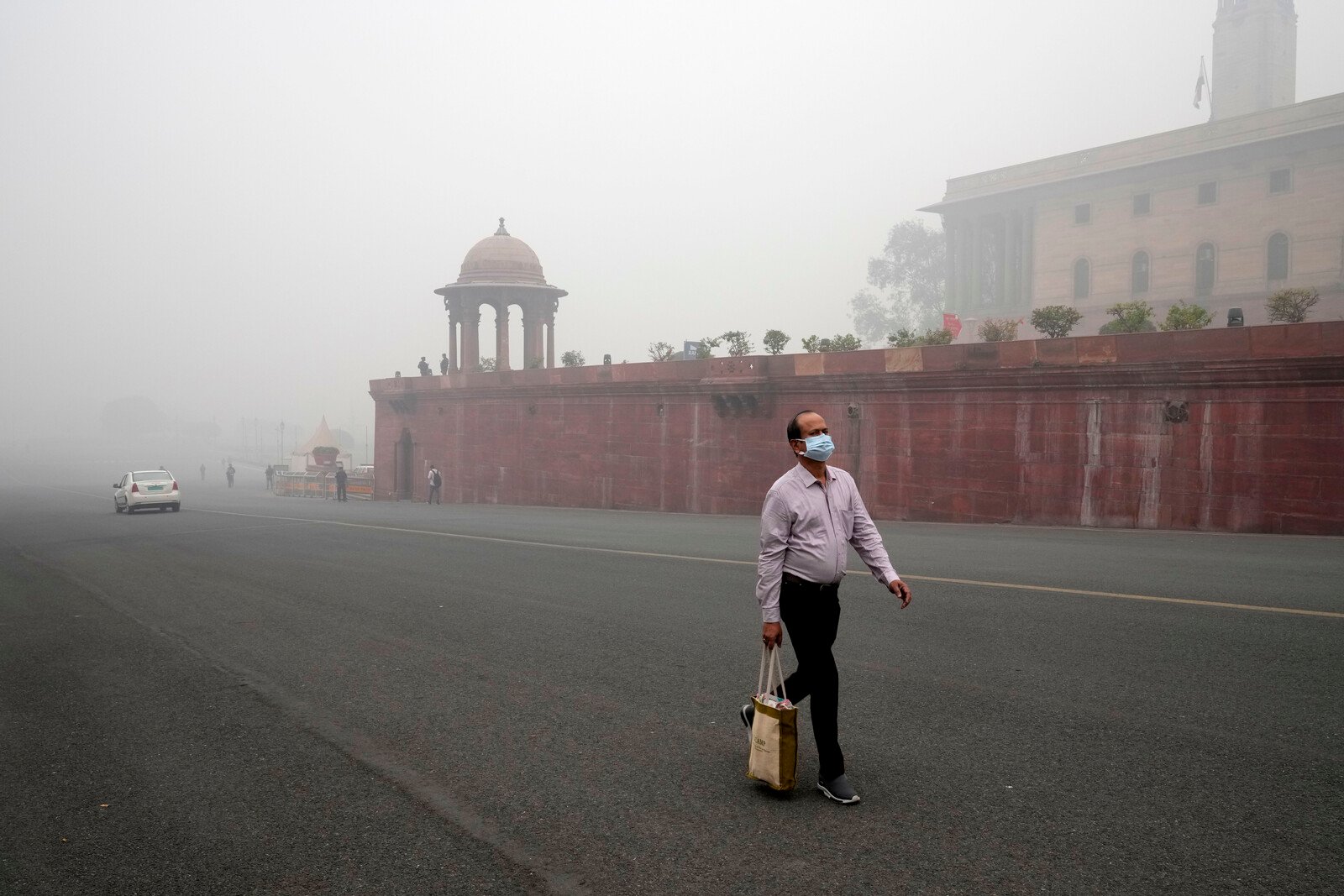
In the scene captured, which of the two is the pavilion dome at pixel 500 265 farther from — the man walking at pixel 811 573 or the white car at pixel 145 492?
the man walking at pixel 811 573

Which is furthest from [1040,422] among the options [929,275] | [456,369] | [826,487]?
[929,275]

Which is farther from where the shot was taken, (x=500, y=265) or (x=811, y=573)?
(x=500, y=265)

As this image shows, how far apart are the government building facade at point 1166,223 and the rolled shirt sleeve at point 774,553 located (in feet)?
157

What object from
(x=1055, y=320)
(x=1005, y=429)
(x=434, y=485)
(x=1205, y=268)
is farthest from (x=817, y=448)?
(x=1205, y=268)

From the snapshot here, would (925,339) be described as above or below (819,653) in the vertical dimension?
above

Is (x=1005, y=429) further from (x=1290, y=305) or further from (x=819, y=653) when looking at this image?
(x=819, y=653)

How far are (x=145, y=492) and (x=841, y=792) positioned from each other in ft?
93.7

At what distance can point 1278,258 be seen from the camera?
1906 inches

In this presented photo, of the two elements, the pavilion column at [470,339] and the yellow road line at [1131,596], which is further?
the pavilion column at [470,339]

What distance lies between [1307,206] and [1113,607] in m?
50.0

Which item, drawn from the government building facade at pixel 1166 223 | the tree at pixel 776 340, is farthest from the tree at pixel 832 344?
the government building facade at pixel 1166 223

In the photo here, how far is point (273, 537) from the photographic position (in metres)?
17.4

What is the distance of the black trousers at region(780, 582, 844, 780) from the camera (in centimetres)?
425

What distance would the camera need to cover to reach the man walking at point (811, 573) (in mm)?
4285
